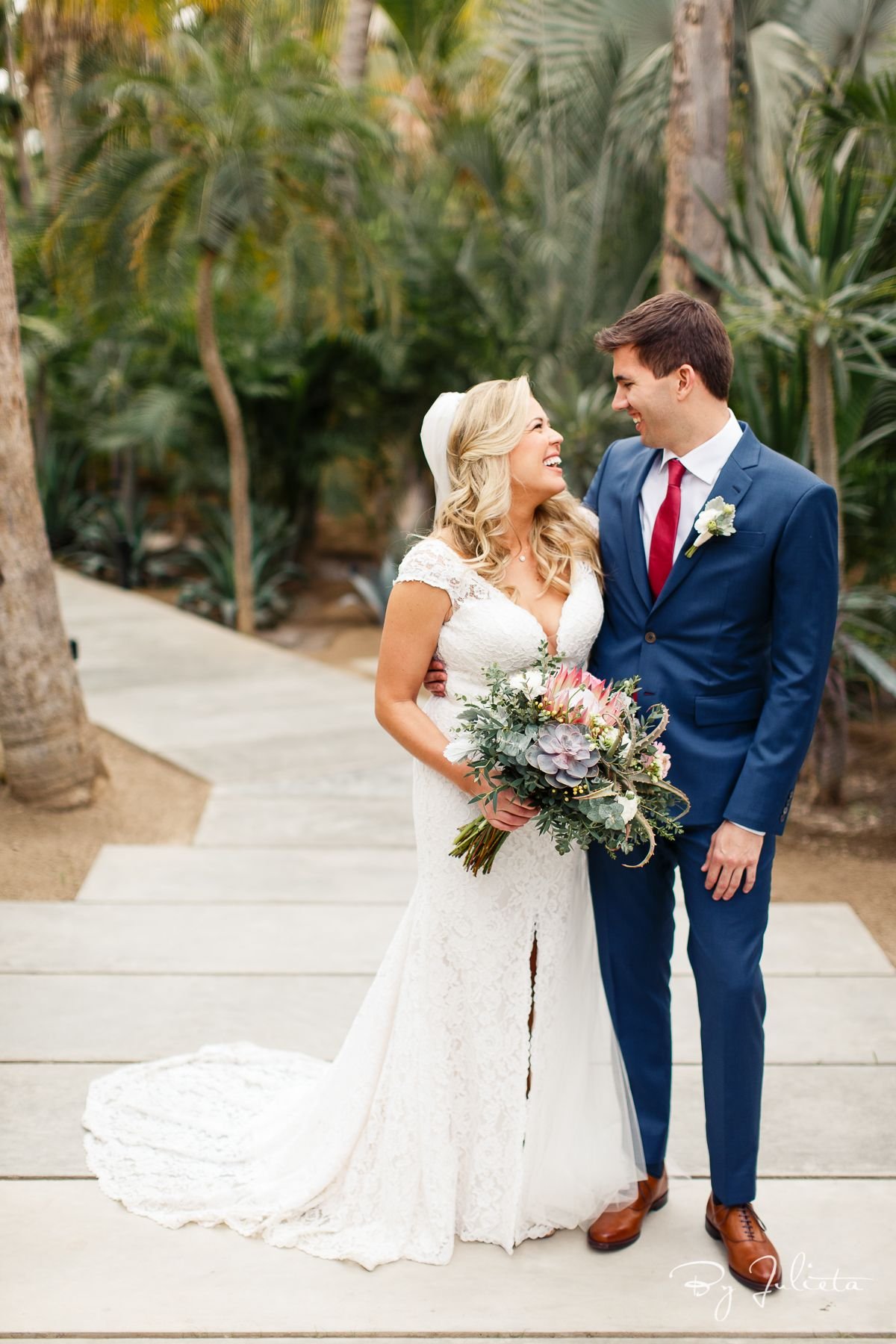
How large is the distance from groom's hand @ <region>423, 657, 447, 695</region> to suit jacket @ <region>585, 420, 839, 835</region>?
0.40m

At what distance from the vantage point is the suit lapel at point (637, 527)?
9.41 ft

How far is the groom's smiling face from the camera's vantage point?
9.01ft

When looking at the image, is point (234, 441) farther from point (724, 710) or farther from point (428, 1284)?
point (428, 1284)

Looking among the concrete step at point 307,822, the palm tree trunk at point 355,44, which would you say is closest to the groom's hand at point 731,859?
the concrete step at point 307,822

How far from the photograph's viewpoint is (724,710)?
2.79 m

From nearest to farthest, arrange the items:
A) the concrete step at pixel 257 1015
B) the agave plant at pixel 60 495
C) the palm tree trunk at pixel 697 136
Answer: the concrete step at pixel 257 1015 → the palm tree trunk at pixel 697 136 → the agave plant at pixel 60 495

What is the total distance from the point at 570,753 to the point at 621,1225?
1210 millimetres

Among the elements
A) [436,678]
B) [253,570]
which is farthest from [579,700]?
[253,570]

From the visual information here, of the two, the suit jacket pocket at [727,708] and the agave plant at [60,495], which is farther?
the agave plant at [60,495]

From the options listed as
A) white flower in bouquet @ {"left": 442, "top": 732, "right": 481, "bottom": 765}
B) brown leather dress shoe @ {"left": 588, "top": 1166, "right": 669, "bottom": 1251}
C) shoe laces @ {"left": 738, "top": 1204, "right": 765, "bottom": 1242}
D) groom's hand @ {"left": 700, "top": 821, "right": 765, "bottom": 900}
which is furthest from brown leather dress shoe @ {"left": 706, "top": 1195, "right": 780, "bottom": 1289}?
white flower in bouquet @ {"left": 442, "top": 732, "right": 481, "bottom": 765}

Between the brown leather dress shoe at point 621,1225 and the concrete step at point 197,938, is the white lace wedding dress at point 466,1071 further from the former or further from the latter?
the concrete step at point 197,938

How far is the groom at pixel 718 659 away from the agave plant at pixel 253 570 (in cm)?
1007

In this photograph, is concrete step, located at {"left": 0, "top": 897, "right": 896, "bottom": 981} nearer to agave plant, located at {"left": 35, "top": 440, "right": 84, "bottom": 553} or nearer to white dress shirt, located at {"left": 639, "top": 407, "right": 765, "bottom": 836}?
white dress shirt, located at {"left": 639, "top": 407, "right": 765, "bottom": 836}

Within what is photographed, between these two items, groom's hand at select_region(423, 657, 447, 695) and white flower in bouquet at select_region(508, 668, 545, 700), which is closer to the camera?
white flower in bouquet at select_region(508, 668, 545, 700)
